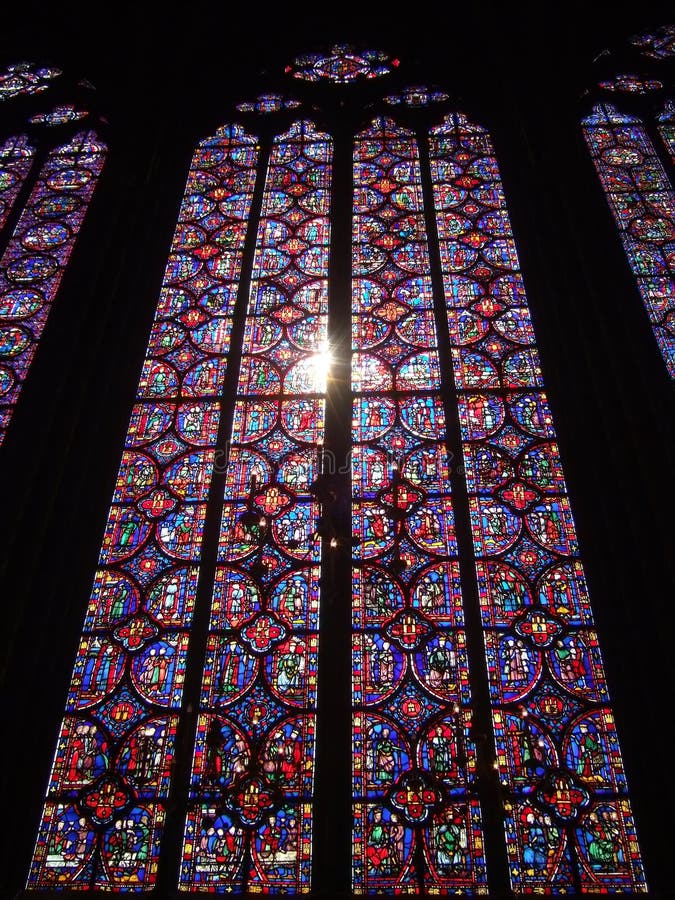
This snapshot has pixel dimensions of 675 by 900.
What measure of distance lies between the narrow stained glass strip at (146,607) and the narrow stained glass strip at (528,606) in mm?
1976

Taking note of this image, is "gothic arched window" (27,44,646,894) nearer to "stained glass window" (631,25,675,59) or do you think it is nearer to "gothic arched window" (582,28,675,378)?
"gothic arched window" (582,28,675,378)

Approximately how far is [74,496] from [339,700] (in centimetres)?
236

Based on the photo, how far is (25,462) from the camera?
6227 mm

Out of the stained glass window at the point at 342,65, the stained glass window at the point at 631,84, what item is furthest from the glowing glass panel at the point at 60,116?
the stained glass window at the point at 631,84

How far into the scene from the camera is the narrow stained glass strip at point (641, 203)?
7.35 m

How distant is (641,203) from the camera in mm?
8219

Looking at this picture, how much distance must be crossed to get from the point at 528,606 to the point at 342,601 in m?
1.21

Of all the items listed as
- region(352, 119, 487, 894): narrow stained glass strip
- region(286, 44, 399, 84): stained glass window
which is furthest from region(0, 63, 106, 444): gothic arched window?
region(352, 119, 487, 894): narrow stained glass strip

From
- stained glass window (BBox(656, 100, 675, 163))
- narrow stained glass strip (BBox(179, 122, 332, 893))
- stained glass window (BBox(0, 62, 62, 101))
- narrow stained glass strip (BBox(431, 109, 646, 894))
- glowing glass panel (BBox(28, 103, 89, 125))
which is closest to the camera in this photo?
narrow stained glass strip (BBox(431, 109, 646, 894))

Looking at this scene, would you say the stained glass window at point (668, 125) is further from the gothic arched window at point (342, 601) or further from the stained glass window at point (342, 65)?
the stained glass window at point (342, 65)

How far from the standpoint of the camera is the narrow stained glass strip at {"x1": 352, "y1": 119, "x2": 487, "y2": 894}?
4.99 m

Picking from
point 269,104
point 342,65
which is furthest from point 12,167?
point 342,65

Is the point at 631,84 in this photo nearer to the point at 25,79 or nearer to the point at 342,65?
the point at 342,65

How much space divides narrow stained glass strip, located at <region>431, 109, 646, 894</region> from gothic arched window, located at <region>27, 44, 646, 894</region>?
15 millimetres
